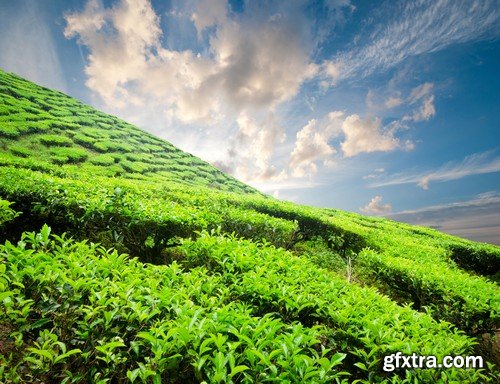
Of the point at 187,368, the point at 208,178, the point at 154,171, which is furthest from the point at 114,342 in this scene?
the point at 208,178

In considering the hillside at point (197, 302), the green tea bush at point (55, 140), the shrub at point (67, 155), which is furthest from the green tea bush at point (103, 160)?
the hillside at point (197, 302)

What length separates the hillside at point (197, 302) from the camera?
7.40 feet

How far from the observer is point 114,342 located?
2189 millimetres

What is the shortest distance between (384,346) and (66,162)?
1962cm

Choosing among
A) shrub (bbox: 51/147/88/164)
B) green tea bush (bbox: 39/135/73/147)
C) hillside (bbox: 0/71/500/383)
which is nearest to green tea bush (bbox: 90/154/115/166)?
shrub (bbox: 51/147/88/164)

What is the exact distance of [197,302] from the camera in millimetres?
3273

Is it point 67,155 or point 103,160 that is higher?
point 103,160

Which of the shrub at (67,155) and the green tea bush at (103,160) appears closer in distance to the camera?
the shrub at (67,155)

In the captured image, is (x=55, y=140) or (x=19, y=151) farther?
(x=55, y=140)

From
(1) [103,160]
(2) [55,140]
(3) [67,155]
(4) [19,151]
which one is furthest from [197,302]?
(2) [55,140]

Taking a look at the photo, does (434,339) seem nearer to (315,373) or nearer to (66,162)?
(315,373)

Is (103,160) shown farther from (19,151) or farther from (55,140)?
(19,151)

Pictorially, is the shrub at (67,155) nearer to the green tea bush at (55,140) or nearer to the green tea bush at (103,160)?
the green tea bush at (103,160)

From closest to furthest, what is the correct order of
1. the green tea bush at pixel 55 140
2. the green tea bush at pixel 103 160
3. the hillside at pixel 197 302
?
1. the hillside at pixel 197 302
2. the green tea bush at pixel 55 140
3. the green tea bush at pixel 103 160
